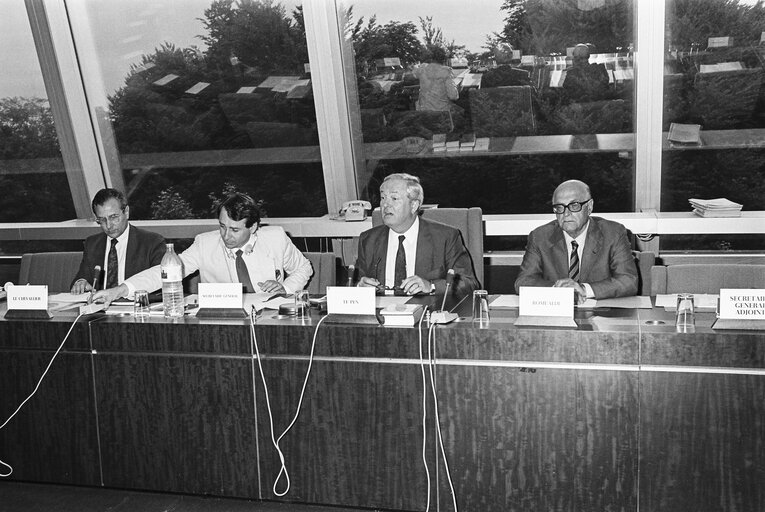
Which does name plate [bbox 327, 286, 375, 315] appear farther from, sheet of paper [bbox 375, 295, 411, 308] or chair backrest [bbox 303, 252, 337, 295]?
chair backrest [bbox 303, 252, 337, 295]

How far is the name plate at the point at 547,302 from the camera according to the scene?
261cm

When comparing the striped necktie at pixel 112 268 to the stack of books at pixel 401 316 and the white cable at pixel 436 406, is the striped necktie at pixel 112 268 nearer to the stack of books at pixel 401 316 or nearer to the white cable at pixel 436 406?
the stack of books at pixel 401 316

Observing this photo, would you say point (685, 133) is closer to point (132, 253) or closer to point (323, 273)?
point (323, 273)

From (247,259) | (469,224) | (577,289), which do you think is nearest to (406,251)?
(469,224)

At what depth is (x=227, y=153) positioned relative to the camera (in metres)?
5.55

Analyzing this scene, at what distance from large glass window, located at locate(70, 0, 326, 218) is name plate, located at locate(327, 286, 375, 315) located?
8.70ft

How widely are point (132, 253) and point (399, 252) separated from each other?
4.34 feet

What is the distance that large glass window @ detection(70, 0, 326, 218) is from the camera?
17.0ft

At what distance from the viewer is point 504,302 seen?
9.79ft

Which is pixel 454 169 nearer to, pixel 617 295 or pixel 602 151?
pixel 602 151

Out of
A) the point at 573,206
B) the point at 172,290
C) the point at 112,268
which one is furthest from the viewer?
the point at 112,268

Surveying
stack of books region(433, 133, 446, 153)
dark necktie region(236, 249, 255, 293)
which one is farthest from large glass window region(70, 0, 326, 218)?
dark necktie region(236, 249, 255, 293)

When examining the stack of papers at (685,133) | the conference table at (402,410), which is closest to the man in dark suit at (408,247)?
the conference table at (402,410)

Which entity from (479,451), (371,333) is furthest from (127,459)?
(479,451)
